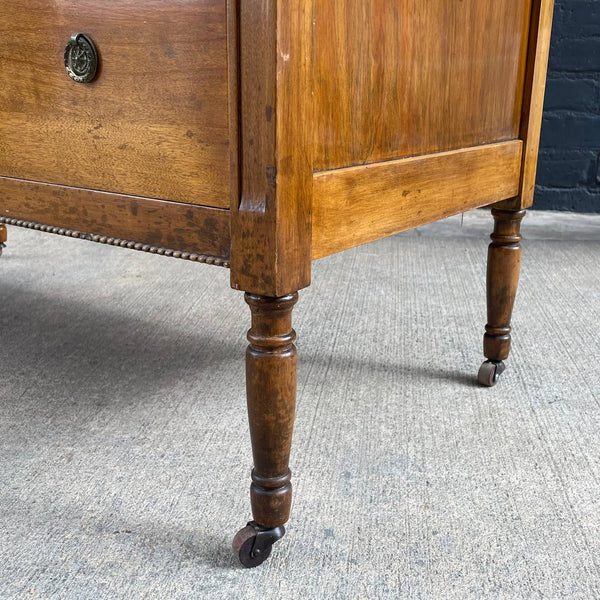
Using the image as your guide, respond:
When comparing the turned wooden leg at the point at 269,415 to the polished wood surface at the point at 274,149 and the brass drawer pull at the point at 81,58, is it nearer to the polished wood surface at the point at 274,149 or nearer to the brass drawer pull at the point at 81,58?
the polished wood surface at the point at 274,149

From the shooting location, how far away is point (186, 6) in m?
0.73

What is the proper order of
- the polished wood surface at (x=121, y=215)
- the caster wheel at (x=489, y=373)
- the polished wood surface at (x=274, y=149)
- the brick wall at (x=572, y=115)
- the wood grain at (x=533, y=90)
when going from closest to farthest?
1. the polished wood surface at (x=274, y=149)
2. the polished wood surface at (x=121, y=215)
3. the wood grain at (x=533, y=90)
4. the caster wheel at (x=489, y=373)
5. the brick wall at (x=572, y=115)

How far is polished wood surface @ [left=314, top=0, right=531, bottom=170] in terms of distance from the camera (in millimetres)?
754

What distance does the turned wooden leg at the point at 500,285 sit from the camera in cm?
122

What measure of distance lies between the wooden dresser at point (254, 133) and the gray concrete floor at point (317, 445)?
0.12 m

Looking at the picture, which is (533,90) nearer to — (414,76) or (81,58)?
(414,76)

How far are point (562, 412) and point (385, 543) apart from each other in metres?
0.48

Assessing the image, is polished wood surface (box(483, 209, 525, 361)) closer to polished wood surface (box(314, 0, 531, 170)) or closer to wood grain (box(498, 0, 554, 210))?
wood grain (box(498, 0, 554, 210))

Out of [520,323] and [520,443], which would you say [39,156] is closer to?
[520,443]

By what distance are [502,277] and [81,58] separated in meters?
0.76

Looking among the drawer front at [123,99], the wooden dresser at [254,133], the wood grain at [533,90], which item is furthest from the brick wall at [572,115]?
the drawer front at [123,99]

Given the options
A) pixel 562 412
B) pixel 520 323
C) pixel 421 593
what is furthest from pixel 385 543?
pixel 520 323

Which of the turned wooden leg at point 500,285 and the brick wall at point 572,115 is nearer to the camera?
the turned wooden leg at point 500,285

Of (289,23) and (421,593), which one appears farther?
(421,593)
